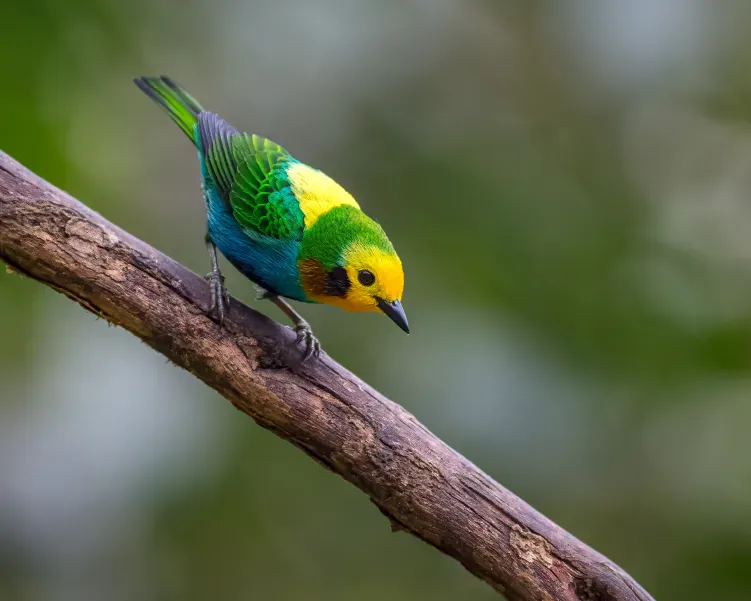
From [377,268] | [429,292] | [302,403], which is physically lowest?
[302,403]

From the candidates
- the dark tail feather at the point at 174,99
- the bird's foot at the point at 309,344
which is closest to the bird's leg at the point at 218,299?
the bird's foot at the point at 309,344

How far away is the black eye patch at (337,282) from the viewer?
2.99 metres

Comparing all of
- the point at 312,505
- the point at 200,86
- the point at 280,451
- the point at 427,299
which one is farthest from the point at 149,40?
the point at 312,505


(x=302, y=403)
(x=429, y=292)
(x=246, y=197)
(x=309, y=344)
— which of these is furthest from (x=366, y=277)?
(x=429, y=292)

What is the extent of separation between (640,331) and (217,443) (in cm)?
246

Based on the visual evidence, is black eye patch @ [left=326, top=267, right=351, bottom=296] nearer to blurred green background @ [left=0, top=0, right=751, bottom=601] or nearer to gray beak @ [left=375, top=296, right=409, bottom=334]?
gray beak @ [left=375, top=296, right=409, bottom=334]

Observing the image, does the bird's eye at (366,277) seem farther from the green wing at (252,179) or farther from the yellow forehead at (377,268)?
the green wing at (252,179)

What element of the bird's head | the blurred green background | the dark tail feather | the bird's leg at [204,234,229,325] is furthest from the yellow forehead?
the blurred green background

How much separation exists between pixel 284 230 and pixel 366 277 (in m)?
0.42

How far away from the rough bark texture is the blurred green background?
1436mm

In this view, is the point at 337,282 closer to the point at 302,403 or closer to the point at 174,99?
the point at 302,403

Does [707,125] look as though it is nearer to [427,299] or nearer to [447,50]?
[447,50]

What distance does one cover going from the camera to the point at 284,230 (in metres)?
3.13

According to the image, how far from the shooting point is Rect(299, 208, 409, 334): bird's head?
2943 millimetres
